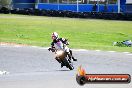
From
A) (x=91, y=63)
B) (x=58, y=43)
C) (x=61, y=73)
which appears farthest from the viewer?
(x=91, y=63)

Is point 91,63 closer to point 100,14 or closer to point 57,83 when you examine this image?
point 57,83

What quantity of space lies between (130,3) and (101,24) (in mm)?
14621

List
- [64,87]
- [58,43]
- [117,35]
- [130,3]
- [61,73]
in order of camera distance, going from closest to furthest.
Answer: [58,43]
[64,87]
[61,73]
[117,35]
[130,3]

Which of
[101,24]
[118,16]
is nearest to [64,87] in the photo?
[101,24]

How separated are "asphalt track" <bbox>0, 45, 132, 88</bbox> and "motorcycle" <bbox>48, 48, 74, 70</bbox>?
1.46ft

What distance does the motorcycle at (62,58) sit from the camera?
6750 mm

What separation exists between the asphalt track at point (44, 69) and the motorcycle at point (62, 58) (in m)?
0.45

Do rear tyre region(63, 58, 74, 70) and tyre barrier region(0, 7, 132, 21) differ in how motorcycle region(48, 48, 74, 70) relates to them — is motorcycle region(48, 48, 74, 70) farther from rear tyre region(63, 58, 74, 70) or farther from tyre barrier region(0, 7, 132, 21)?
tyre barrier region(0, 7, 132, 21)

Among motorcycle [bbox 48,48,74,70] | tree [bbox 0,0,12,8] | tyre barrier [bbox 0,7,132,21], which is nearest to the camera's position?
motorcycle [bbox 48,48,74,70]

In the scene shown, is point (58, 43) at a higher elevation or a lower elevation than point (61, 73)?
higher

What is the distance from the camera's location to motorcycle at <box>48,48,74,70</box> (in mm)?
6750

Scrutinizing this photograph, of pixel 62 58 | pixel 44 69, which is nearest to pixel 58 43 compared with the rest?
pixel 62 58

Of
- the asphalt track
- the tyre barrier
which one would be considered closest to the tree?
the tyre barrier

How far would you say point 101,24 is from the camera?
146ft
